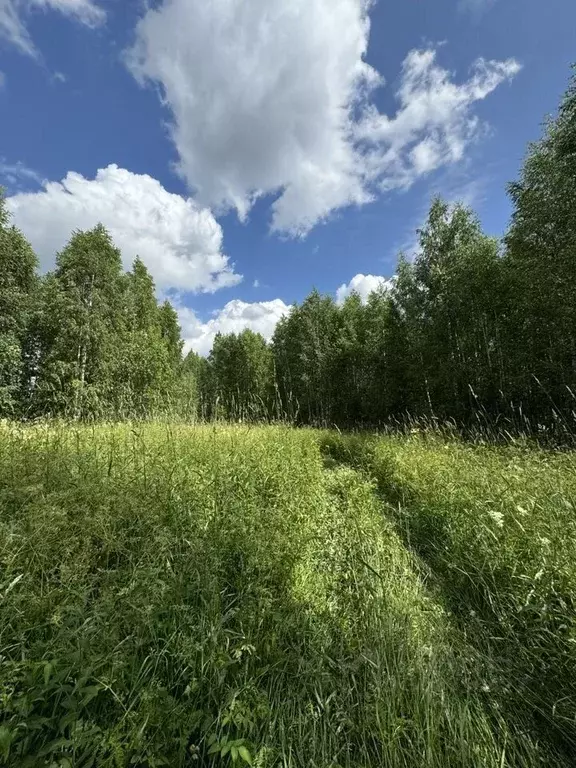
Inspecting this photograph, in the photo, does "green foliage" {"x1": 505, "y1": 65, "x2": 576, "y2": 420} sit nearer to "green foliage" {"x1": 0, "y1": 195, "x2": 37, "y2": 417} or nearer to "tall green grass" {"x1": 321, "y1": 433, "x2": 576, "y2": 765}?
"tall green grass" {"x1": 321, "y1": 433, "x2": 576, "y2": 765}

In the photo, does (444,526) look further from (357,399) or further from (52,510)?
(357,399)

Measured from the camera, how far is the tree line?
1108 cm

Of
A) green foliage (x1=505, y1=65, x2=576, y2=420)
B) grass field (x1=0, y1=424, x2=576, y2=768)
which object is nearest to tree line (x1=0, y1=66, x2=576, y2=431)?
green foliage (x1=505, y1=65, x2=576, y2=420)

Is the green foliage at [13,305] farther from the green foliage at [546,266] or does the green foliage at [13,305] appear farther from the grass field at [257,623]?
the green foliage at [546,266]

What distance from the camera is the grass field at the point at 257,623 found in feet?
4.90

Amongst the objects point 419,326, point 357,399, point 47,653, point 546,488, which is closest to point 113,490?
point 47,653

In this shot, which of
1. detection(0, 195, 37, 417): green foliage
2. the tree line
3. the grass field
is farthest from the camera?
detection(0, 195, 37, 417): green foliage

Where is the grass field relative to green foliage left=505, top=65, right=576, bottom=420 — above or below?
below

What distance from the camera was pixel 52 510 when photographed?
7.50ft

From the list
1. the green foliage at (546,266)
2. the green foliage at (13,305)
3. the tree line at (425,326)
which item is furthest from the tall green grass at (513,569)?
the green foliage at (13,305)

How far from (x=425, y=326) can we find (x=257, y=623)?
19738 mm

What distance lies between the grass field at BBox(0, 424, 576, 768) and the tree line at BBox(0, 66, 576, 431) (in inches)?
86.2

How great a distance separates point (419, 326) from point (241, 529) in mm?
19161

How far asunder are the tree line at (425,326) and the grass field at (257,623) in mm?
2190
